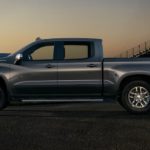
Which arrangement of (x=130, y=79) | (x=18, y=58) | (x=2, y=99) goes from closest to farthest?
(x=18, y=58) < (x=130, y=79) < (x=2, y=99)

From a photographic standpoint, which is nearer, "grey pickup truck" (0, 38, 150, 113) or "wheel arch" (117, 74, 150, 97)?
"grey pickup truck" (0, 38, 150, 113)

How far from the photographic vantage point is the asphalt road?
8.97 m

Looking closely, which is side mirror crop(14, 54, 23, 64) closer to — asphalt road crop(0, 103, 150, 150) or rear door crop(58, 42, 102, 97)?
rear door crop(58, 42, 102, 97)

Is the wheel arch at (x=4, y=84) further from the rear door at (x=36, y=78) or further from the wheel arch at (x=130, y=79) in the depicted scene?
the wheel arch at (x=130, y=79)

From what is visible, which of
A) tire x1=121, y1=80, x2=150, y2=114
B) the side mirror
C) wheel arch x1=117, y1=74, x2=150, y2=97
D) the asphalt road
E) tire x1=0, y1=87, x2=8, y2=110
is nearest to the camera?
the asphalt road

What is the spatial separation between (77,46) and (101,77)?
1.11 metres

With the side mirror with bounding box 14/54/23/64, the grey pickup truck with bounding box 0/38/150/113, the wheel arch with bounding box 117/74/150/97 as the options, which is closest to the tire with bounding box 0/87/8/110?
the grey pickup truck with bounding box 0/38/150/113

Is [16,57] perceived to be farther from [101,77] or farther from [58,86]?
[101,77]

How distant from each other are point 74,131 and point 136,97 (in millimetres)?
4129

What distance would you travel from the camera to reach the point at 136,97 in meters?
14.5

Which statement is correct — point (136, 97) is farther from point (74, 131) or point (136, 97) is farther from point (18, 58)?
point (74, 131)

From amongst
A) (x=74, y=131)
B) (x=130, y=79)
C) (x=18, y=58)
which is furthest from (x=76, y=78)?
(x=74, y=131)

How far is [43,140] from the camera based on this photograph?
375 inches

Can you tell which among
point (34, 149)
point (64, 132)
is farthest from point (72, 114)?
point (34, 149)
